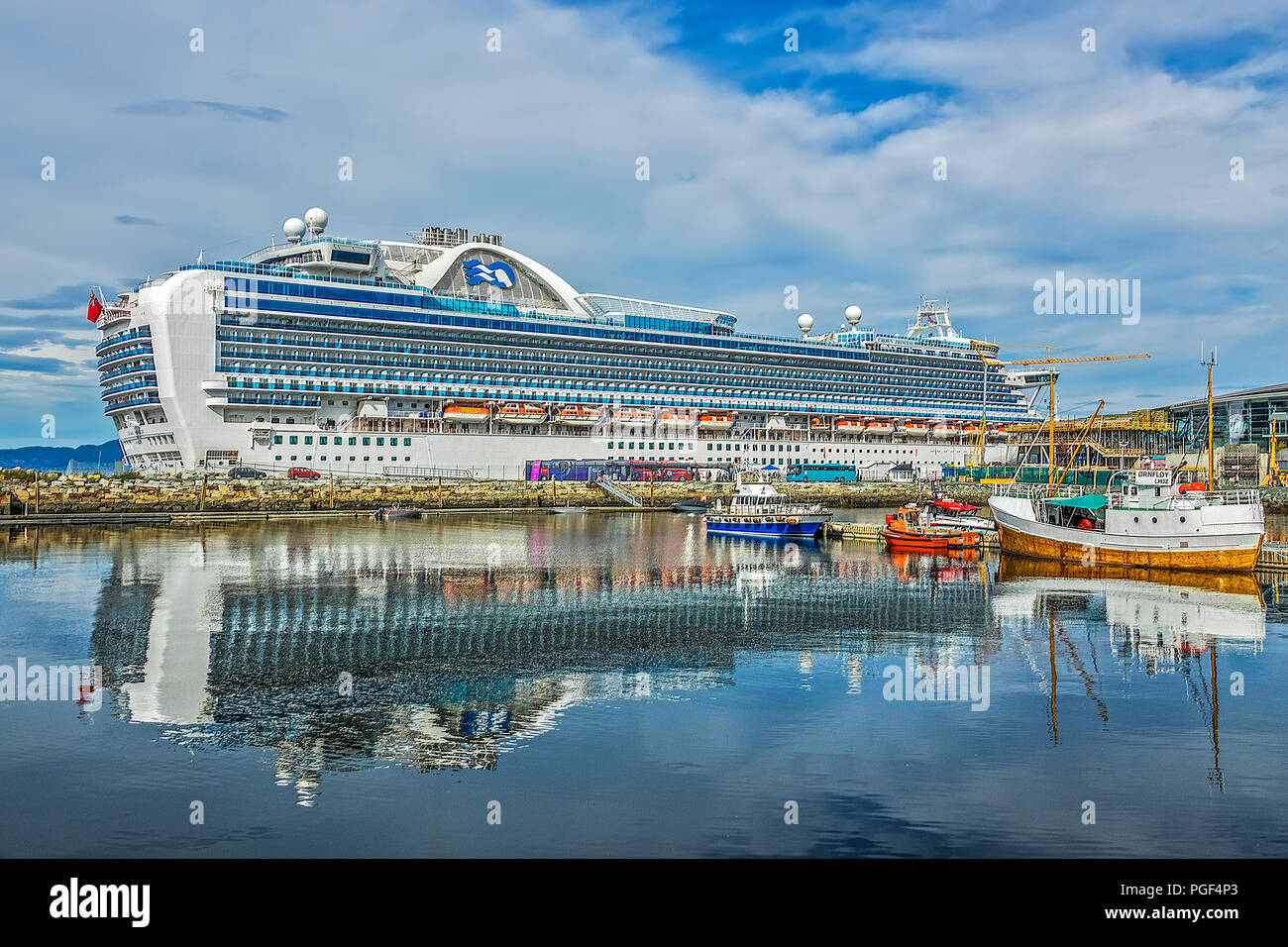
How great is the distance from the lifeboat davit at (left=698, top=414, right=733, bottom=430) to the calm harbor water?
6799 cm

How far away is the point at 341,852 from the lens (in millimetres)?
12539

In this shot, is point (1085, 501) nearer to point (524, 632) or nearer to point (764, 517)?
point (764, 517)

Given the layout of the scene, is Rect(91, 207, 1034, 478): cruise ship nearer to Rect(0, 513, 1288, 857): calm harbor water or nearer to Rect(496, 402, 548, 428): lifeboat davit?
Rect(496, 402, 548, 428): lifeboat davit

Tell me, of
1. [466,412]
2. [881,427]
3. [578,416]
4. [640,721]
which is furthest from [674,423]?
[640,721]

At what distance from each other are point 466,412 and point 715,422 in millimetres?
29074

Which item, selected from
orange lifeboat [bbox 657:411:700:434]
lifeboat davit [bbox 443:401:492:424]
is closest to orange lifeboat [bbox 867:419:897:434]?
orange lifeboat [bbox 657:411:700:434]

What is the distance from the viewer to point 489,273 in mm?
100125

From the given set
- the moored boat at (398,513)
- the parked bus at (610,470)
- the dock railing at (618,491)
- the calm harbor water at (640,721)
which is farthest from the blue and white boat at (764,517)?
the parked bus at (610,470)

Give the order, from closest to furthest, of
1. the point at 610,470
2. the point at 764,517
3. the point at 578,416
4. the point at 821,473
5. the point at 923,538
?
the point at 923,538
the point at 764,517
the point at 578,416
the point at 610,470
the point at 821,473

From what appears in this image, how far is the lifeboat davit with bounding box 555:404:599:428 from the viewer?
96.4 metres

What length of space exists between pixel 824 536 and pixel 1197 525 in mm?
23966

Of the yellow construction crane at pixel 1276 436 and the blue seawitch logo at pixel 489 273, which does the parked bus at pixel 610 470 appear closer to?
the blue seawitch logo at pixel 489 273
